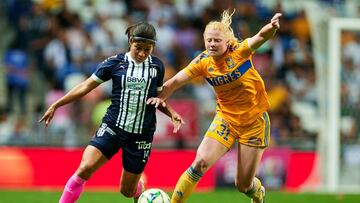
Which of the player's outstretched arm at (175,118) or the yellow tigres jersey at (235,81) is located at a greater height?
the yellow tigres jersey at (235,81)

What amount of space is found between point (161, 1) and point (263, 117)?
8.99 meters

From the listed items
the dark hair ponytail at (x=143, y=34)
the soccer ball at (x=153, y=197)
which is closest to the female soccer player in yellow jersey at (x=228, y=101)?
the soccer ball at (x=153, y=197)

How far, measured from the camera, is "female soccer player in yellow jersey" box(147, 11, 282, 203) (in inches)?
328

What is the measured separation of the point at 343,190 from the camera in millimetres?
14984

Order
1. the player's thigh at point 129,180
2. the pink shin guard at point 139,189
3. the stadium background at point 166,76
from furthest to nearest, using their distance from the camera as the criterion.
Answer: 1. the stadium background at point 166,76
2. the pink shin guard at point 139,189
3. the player's thigh at point 129,180

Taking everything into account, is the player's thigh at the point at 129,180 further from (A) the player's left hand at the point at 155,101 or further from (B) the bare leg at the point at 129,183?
(A) the player's left hand at the point at 155,101

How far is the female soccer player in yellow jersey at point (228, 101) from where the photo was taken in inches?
328

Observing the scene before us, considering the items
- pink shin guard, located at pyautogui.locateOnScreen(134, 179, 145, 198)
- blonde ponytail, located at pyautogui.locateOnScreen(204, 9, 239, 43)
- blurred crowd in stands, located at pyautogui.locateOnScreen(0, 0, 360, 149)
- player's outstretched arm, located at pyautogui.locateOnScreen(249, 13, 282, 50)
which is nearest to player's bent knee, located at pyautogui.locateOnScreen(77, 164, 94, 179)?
pink shin guard, located at pyautogui.locateOnScreen(134, 179, 145, 198)

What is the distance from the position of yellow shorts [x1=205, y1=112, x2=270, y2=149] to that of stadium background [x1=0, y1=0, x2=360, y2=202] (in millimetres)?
Result: 5098

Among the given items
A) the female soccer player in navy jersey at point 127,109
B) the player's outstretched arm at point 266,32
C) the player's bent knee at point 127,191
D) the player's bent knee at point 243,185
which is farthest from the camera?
the player's bent knee at point 243,185

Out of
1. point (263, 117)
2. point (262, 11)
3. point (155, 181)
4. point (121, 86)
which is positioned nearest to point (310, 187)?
point (155, 181)

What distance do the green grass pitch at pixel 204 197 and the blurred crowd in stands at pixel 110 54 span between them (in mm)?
2043

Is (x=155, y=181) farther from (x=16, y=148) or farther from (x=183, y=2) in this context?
(x=183, y=2)

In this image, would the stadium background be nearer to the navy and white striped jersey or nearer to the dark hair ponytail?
the navy and white striped jersey
